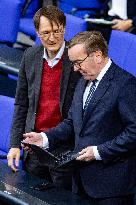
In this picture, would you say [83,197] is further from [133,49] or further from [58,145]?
[133,49]

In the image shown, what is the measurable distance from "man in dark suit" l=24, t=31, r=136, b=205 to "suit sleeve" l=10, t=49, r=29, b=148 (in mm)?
292

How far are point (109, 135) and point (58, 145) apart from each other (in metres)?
0.42

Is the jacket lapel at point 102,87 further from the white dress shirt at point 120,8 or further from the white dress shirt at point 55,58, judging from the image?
the white dress shirt at point 120,8

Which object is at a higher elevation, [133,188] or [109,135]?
[109,135]

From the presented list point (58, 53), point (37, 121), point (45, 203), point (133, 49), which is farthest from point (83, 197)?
point (133, 49)

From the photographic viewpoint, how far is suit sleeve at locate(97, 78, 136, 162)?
3.06 m

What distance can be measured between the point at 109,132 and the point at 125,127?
9 centimetres

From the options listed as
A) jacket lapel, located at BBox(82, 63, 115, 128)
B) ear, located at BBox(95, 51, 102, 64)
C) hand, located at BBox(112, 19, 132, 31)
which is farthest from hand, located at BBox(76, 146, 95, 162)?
hand, located at BBox(112, 19, 132, 31)

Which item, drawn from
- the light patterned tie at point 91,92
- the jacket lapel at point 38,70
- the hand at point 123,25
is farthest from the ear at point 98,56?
the hand at point 123,25

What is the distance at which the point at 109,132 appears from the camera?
3.16 m

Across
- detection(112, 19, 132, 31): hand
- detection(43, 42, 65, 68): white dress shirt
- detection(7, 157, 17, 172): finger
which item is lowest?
detection(7, 157, 17, 172): finger

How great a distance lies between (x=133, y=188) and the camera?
3289mm

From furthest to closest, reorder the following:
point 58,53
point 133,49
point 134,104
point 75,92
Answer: point 133,49, point 58,53, point 75,92, point 134,104

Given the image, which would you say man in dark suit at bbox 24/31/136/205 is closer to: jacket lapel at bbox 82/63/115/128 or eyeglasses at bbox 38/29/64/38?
jacket lapel at bbox 82/63/115/128
